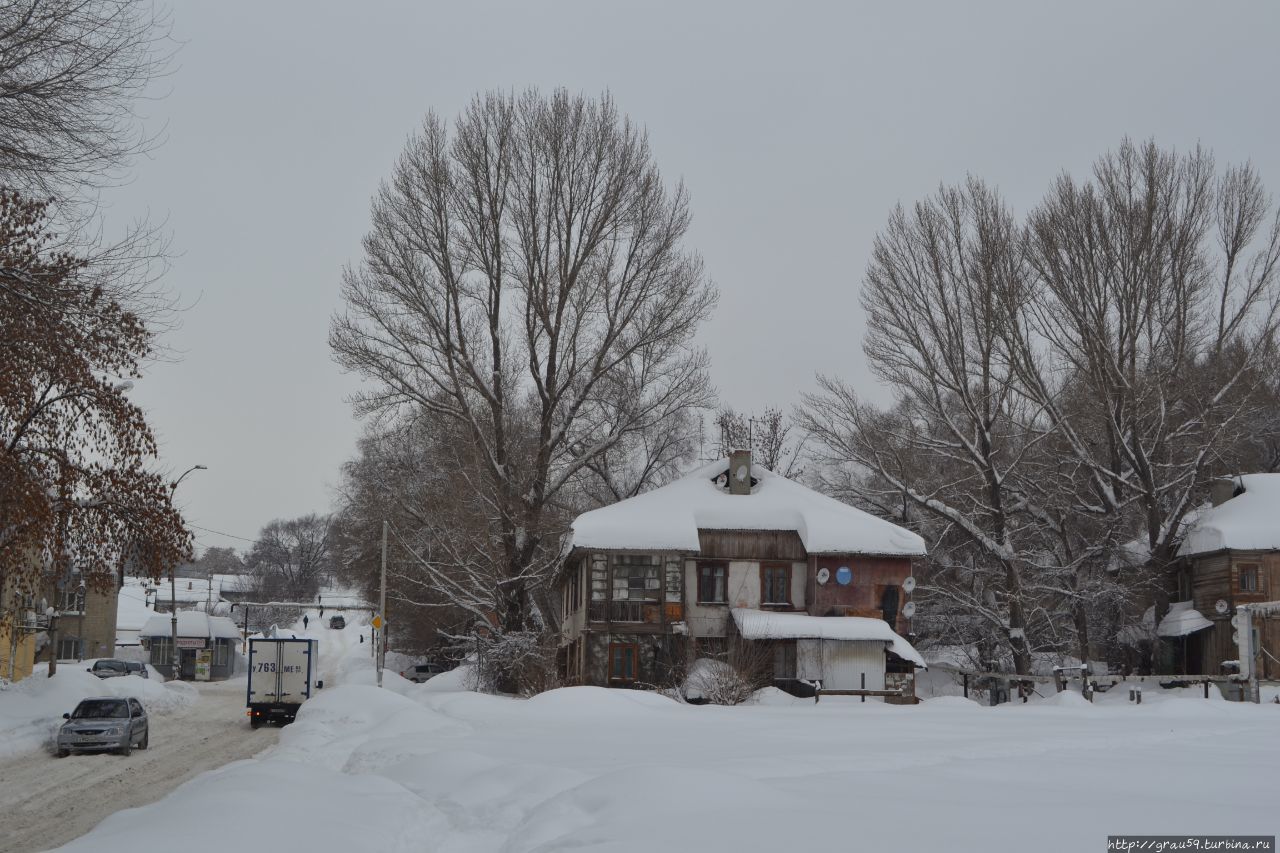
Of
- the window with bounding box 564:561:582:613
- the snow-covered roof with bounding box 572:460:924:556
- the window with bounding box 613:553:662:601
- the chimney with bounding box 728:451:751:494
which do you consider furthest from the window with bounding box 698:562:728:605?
the window with bounding box 564:561:582:613

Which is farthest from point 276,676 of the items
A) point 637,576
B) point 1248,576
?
point 1248,576

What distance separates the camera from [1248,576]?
45.0 metres

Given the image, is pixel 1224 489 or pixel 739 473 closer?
pixel 739 473

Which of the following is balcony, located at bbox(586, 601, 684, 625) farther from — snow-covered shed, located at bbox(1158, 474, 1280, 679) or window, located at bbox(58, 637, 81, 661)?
window, located at bbox(58, 637, 81, 661)

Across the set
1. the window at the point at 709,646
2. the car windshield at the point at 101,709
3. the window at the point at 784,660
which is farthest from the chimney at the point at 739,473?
the car windshield at the point at 101,709

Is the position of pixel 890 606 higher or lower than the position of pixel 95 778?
higher

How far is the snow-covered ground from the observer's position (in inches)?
398

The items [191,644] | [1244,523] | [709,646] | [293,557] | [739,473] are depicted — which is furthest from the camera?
[293,557]

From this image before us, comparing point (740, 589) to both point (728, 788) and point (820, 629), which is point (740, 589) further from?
point (728, 788)

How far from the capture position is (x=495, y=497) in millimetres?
44938

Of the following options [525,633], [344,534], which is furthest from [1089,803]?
[344,534]

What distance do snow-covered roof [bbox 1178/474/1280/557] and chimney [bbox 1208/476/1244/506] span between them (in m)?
0.31

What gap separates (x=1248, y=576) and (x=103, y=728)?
40.9m

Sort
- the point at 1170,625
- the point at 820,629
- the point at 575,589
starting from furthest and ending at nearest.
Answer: the point at 1170,625 < the point at 575,589 < the point at 820,629
